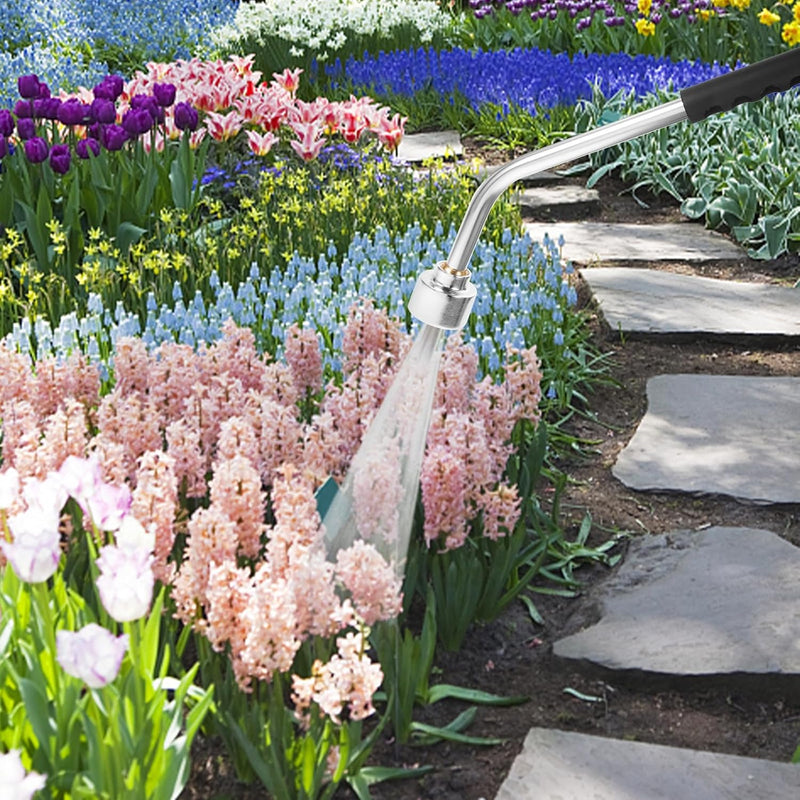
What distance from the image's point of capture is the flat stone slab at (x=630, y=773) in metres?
1.86

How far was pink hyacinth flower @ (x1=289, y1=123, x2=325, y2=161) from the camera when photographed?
519 centimetres

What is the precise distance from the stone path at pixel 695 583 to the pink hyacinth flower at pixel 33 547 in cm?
85

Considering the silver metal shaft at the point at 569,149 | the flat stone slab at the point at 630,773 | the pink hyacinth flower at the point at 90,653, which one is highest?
the silver metal shaft at the point at 569,149

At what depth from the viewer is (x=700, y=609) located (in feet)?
7.95

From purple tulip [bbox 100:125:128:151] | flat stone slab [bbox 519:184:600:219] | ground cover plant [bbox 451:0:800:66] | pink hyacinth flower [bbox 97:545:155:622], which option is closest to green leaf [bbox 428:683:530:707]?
pink hyacinth flower [bbox 97:545:155:622]

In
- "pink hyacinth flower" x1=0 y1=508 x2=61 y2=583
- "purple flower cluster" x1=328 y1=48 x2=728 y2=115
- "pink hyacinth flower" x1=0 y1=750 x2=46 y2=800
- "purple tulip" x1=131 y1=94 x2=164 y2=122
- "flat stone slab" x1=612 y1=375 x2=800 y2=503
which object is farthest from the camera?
"purple flower cluster" x1=328 y1=48 x2=728 y2=115

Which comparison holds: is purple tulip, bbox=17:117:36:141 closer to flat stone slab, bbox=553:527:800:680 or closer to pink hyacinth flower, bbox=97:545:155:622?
flat stone slab, bbox=553:527:800:680

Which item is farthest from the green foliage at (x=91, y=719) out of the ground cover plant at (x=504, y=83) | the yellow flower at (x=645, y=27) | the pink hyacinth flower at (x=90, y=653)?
the yellow flower at (x=645, y=27)

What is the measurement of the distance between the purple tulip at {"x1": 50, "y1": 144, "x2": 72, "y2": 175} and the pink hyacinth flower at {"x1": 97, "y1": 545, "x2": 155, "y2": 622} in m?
3.19

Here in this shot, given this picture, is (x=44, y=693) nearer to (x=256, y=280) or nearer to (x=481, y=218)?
(x=481, y=218)

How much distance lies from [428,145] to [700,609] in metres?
5.45

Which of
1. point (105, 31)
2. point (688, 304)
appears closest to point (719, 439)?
point (688, 304)

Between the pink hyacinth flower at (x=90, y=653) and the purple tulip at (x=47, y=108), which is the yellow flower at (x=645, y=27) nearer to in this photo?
the purple tulip at (x=47, y=108)

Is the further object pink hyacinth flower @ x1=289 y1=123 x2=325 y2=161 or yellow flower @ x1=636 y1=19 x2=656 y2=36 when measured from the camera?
yellow flower @ x1=636 y1=19 x2=656 y2=36
